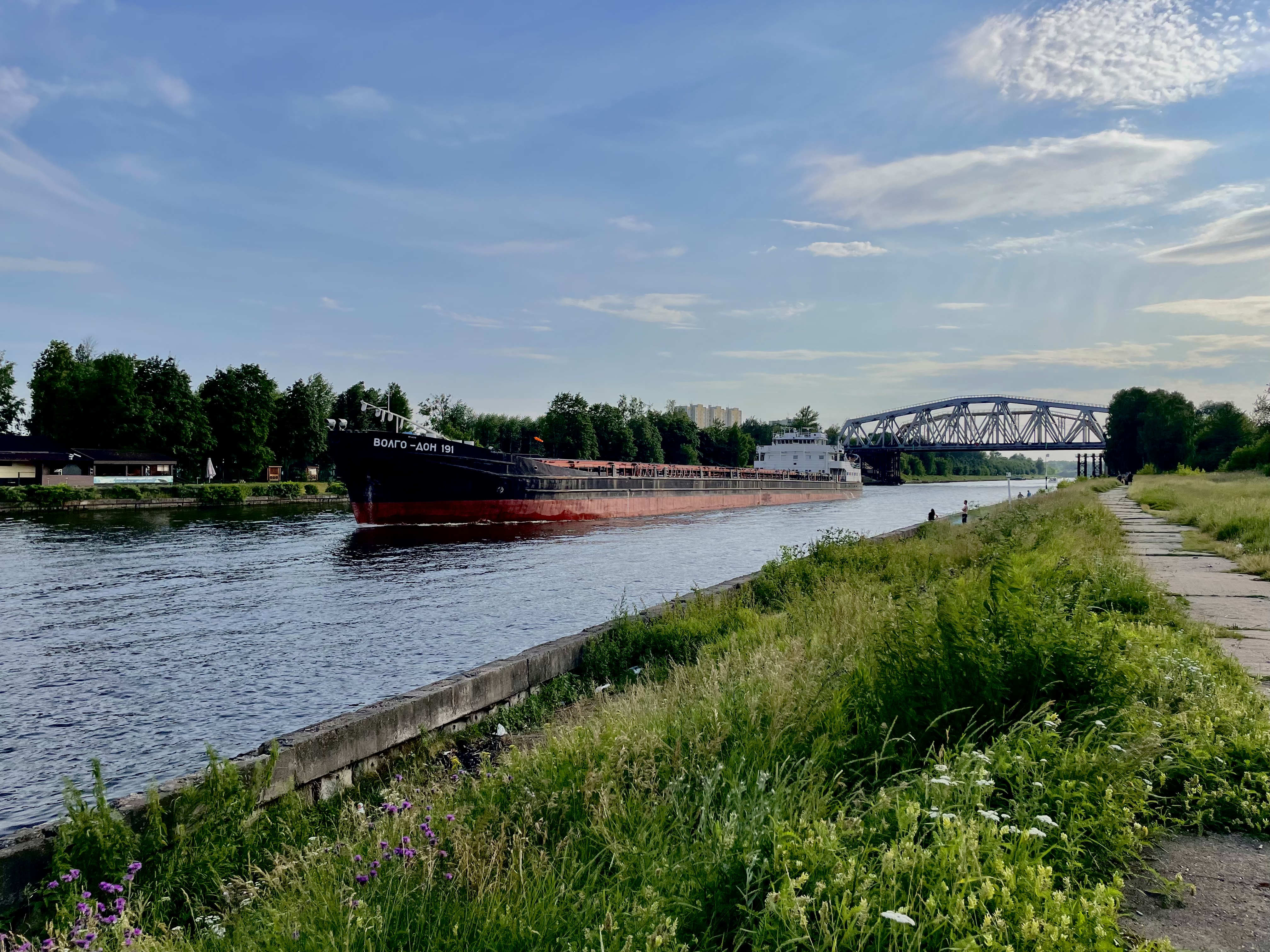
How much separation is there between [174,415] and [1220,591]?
8549cm

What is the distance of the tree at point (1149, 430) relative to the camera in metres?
90.4

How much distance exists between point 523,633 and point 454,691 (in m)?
6.38

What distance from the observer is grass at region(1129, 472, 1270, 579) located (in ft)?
47.4

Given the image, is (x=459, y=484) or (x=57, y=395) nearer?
(x=459, y=484)

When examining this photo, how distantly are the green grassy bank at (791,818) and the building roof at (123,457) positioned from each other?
257 feet

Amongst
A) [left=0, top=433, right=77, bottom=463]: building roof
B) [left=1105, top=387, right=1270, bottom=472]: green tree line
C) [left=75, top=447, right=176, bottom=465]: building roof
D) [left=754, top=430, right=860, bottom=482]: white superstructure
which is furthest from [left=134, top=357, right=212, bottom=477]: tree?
[left=1105, top=387, right=1270, bottom=472]: green tree line

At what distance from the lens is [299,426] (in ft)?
284

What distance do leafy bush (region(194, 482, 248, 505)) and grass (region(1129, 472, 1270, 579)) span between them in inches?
2353

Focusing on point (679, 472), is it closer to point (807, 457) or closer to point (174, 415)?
point (807, 457)

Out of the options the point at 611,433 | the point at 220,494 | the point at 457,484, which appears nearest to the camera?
the point at 457,484

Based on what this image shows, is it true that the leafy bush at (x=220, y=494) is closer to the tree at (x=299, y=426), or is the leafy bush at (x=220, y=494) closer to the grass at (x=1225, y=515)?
the tree at (x=299, y=426)

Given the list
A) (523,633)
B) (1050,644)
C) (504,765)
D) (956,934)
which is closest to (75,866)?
(504,765)

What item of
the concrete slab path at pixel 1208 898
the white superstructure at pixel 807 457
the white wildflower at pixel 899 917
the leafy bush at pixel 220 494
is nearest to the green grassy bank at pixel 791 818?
the white wildflower at pixel 899 917

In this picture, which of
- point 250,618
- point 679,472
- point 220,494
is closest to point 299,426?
point 220,494
